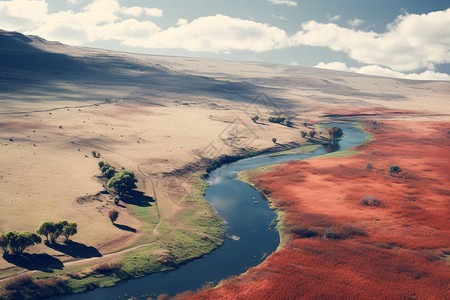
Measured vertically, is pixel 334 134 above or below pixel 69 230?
above

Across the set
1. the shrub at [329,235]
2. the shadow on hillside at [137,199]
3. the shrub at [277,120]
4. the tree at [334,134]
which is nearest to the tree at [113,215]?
the shadow on hillside at [137,199]

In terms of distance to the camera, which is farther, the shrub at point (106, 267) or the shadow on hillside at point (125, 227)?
the shadow on hillside at point (125, 227)

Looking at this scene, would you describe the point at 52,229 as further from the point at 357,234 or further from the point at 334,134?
the point at 334,134

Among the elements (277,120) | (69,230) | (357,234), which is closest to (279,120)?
(277,120)

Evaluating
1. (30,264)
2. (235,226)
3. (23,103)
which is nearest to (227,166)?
(235,226)

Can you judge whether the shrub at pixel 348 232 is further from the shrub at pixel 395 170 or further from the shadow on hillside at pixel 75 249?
the shadow on hillside at pixel 75 249
